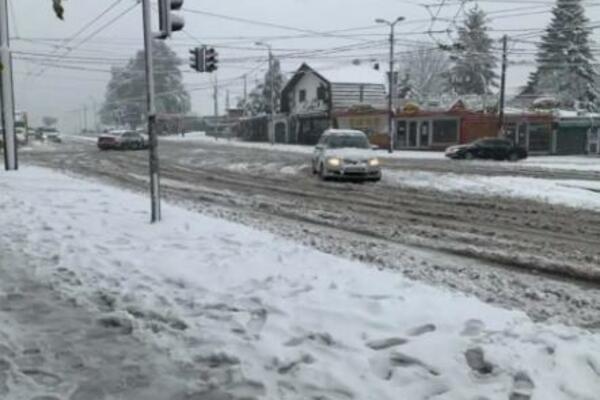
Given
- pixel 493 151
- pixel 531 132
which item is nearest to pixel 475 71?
pixel 531 132

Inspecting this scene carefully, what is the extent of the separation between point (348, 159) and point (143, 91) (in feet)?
367

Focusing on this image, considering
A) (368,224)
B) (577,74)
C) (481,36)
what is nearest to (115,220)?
(368,224)

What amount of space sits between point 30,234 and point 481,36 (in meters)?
80.1

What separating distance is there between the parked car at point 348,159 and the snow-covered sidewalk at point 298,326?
513 inches

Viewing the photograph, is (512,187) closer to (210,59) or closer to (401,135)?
(210,59)

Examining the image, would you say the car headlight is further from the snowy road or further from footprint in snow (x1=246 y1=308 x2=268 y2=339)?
footprint in snow (x1=246 y1=308 x2=268 y2=339)

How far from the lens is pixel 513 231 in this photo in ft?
41.9

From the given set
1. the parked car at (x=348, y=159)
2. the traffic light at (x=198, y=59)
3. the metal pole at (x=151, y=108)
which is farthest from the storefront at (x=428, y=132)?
the metal pole at (x=151, y=108)

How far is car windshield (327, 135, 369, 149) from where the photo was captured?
2419cm

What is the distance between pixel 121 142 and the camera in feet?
173

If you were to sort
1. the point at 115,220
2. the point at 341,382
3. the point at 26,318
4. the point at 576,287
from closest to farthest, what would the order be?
the point at 341,382
the point at 26,318
the point at 576,287
the point at 115,220

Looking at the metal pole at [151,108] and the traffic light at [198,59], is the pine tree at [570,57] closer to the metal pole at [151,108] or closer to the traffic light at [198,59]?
the traffic light at [198,59]

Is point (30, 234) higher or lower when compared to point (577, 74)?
lower

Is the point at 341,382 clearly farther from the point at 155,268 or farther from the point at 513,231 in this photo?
the point at 513,231
